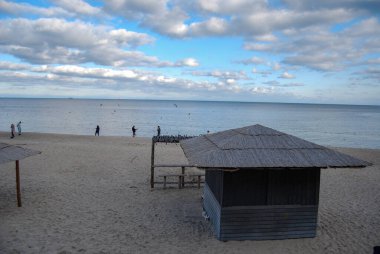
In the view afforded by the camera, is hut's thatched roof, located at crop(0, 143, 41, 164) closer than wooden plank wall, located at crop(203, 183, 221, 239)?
No

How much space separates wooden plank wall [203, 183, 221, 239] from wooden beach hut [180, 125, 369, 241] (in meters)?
0.03

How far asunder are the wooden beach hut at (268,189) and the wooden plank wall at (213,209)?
1.0 inches

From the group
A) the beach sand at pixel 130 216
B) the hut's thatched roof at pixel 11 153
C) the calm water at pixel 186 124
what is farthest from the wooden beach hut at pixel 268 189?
the calm water at pixel 186 124

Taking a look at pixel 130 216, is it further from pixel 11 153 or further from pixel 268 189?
pixel 268 189

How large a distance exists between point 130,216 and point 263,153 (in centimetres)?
461

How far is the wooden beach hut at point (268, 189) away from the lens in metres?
8.12

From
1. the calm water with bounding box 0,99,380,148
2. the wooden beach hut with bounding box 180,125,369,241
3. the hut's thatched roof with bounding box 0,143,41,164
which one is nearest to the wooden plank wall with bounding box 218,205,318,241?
the wooden beach hut with bounding box 180,125,369,241

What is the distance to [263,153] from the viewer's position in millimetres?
8164

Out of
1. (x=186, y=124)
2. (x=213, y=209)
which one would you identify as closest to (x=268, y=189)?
(x=213, y=209)

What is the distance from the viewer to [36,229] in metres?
8.88

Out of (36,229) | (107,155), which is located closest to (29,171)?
(107,155)

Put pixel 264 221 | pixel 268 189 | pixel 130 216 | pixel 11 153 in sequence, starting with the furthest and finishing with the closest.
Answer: pixel 130 216 < pixel 11 153 < pixel 264 221 < pixel 268 189

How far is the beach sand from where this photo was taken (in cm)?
820

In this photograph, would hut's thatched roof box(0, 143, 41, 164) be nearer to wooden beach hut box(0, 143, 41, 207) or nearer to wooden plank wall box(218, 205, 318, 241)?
wooden beach hut box(0, 143, 41, 207)
